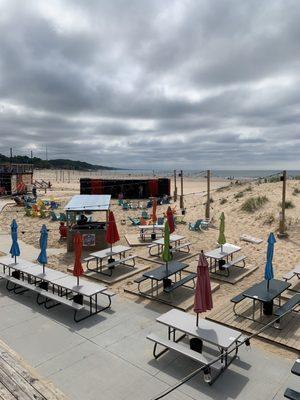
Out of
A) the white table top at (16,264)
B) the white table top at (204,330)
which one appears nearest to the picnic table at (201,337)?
the white table top at (204,330)

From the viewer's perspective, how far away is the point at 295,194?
2534 centimetres

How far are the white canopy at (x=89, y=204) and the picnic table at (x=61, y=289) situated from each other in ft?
14.4

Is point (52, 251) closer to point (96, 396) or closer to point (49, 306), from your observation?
point (49, 306)

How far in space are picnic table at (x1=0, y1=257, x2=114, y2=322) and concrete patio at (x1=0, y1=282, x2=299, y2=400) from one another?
396 mm

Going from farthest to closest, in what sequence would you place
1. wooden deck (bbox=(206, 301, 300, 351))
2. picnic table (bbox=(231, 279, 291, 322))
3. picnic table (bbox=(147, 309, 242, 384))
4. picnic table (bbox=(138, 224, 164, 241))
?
picnic table (bbox=(138, 224, 164, 241)) < picnic table (bbox=(231, 279, 291, 322)) < wooden deck (bbox=(206, 301, 300, 351)) < picnic table (bbox=(147, 309, 242, 384))

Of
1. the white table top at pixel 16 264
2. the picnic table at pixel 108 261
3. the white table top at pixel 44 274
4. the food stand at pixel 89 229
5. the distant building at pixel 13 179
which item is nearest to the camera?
the white table top at pixel 44 274

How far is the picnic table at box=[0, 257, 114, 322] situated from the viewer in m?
8.57

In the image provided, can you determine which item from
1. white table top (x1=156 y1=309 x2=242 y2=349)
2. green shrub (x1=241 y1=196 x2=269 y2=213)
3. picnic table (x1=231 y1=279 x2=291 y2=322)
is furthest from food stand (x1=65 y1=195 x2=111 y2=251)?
green shrub (x1=241 y1=196 x2=269 y2=213)

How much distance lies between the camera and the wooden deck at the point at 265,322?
289 inches

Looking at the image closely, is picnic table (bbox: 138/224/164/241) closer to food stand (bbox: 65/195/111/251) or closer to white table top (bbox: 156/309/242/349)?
food stand (bbox: 65/195/111/251)

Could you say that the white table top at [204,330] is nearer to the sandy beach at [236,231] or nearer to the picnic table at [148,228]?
the sandy beach at [236,231]

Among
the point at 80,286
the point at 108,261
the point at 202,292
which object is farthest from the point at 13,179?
the point at 202,292

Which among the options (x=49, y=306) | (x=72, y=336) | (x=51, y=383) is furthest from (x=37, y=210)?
(x=51, y=383)

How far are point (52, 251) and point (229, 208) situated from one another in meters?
13.7
